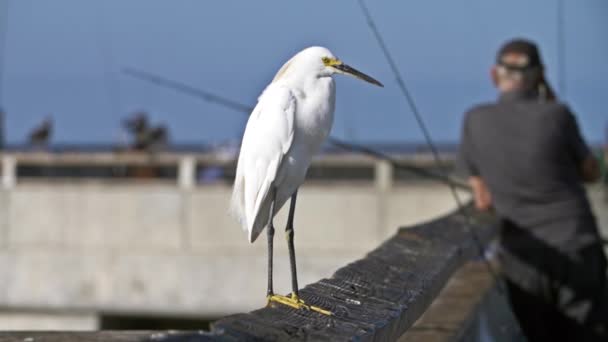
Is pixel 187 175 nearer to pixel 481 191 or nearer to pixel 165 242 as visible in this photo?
pixel 165 242

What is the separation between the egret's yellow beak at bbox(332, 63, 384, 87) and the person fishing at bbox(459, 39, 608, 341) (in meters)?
2.01

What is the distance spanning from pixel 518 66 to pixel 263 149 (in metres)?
2.36

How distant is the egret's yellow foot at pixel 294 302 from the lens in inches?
113

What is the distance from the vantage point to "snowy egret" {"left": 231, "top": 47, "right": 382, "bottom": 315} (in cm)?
324

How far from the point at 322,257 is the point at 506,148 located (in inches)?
302

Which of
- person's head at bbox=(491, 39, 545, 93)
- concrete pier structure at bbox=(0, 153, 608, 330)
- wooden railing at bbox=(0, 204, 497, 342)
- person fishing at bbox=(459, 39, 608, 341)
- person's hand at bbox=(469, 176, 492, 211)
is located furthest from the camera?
concrete pier structure at bbox=(0, 153, 608, 330)

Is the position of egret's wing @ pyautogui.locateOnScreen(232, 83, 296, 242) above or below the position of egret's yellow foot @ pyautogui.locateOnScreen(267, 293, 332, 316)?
above

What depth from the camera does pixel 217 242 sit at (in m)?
13.3

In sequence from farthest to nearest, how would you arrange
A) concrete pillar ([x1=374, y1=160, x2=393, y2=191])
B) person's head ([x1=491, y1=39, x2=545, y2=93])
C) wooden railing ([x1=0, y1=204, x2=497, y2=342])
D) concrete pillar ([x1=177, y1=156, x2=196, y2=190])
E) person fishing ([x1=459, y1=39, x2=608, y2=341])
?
concrete pillar ([x1=177, y1=156, x2=196, y2=190]), concrete pillar ([x1=374, y1=160, x2=393, y2=191]), person's head ([x1=491, y1=39, x2=545, y2=93]), person fishing ([x1=459, y1=39, x2=608, y2=341]), wooden railing ([x1=0, y1=204, x2=497, y2=342])

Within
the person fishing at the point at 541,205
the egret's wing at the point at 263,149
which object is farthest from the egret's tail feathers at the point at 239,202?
the person fishing at the point at 541,205

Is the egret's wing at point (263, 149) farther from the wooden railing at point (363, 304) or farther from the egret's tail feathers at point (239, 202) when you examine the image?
the wooden railing at point (363, 304)

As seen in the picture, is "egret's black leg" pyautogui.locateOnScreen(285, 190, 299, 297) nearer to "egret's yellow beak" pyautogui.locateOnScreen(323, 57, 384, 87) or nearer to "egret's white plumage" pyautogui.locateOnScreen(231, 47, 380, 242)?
"egret's white plumage" pyautogui.locateOnScreen(231, 47, 380, 242)

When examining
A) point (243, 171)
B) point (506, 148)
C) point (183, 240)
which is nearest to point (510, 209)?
Result: point (506, 148)

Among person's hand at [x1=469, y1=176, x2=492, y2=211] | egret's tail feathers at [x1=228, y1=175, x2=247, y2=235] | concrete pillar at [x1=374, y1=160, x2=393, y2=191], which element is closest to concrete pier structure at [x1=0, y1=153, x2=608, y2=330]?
concrete pillar at [x1=374, y1=160, x2=393, y2=191]
